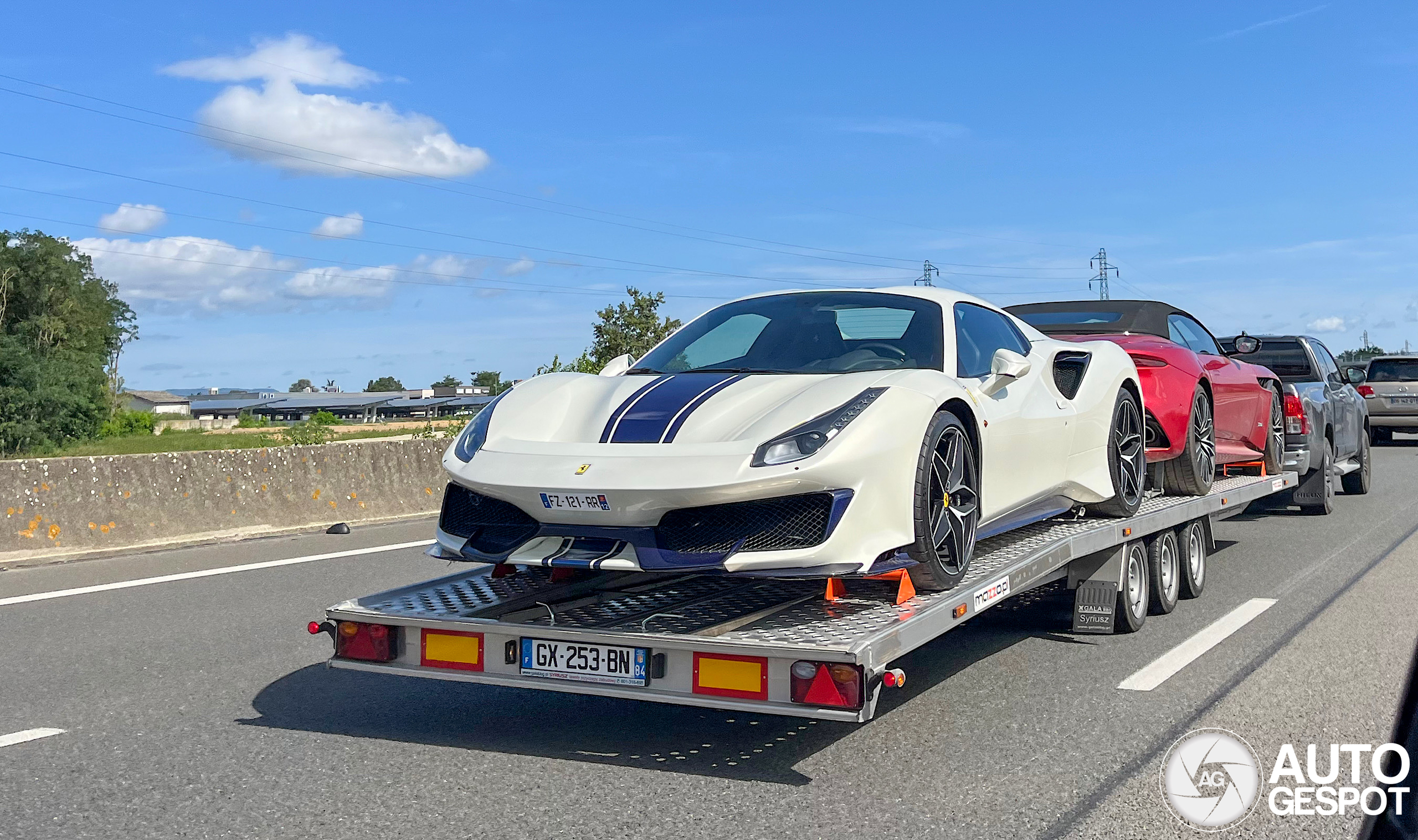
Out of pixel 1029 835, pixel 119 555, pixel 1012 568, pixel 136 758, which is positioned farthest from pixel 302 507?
pixel 1029 835

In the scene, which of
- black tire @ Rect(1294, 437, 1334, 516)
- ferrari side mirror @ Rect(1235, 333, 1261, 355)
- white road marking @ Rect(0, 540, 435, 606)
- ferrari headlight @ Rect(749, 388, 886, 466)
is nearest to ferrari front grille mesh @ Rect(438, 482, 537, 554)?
ferrari headlight @ Rect(749, 388, 886, 466)

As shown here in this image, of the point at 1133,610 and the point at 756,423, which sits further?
the point at 1133,610

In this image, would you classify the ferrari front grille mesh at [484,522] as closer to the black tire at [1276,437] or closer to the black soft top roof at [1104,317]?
the black soft top roof at [1104,317]

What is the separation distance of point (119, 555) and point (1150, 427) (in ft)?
24.7

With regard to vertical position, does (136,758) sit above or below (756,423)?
below

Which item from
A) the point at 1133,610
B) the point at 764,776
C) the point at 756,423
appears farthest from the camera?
the point at 1133,610

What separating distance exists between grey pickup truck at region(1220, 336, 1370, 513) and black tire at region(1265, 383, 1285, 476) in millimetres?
468

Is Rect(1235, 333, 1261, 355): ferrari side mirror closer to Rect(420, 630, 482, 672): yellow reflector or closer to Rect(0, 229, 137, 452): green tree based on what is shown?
Rect(420, 630, 482, 672): yellow reflector

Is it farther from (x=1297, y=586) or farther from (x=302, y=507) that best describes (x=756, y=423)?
(x=302, y=507)

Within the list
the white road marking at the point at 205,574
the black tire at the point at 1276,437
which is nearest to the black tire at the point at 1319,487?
the black tire at the point at 1276,437

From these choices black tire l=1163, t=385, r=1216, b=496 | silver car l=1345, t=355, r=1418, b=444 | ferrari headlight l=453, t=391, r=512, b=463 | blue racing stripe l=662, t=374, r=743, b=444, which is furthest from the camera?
silver car l=1345, t=355, r=1418, b=444

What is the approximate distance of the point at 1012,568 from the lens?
5.27m

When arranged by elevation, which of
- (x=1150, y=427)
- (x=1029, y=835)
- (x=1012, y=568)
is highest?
(x=1150, y=427)

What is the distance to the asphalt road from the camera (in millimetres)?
3939
